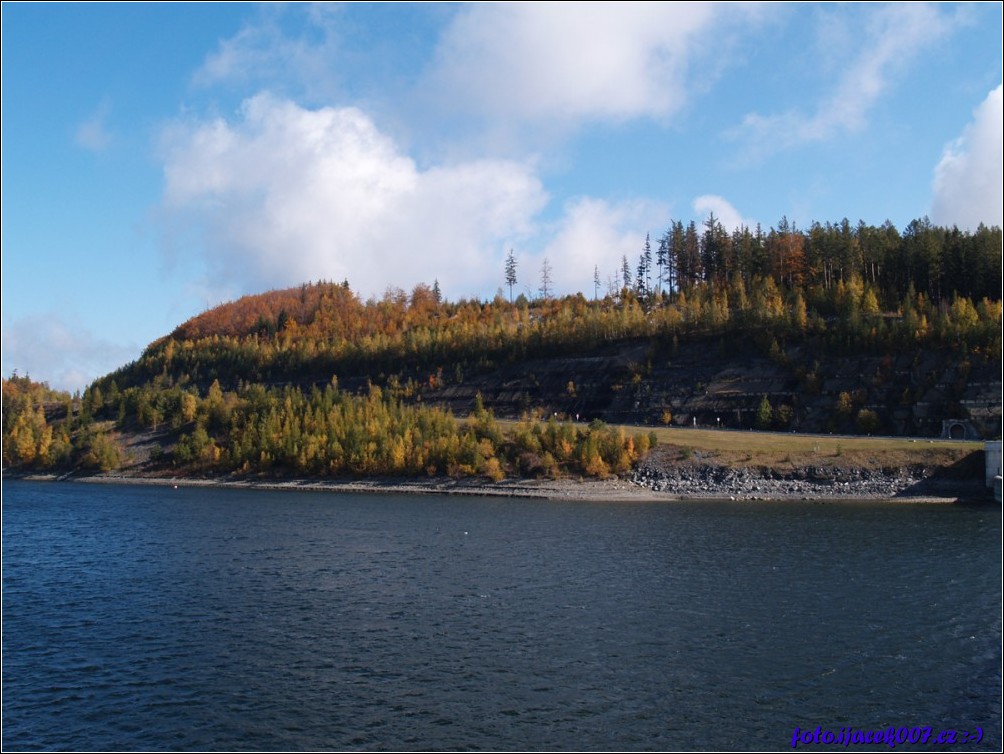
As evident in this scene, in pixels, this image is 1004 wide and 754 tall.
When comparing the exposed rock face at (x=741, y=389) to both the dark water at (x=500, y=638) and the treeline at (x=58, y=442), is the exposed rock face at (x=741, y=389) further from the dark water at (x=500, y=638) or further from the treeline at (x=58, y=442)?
the treeline at (x=58, y=442)

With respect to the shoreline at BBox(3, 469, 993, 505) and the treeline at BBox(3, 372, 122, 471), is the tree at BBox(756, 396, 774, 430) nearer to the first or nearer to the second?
the shoreline at BBox(3, 469, 993, 505)

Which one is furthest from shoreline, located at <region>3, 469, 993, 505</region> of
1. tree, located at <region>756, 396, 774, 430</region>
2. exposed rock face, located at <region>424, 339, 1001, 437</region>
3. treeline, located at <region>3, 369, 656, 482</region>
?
tree, located at <region>756, 396, 774, 430</region>

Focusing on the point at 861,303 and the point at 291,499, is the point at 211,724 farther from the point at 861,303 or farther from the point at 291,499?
the point at 861,303

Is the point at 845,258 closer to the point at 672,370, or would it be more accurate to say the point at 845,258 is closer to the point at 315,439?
the point at 672,370

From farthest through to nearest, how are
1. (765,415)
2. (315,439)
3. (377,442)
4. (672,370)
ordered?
(672,370), (315,439), (377,442), (765,415)

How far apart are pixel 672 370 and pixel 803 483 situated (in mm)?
42400

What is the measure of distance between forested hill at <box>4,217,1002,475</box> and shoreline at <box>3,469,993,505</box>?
10.4 ft

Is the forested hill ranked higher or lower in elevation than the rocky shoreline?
higher

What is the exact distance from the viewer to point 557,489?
81.7m

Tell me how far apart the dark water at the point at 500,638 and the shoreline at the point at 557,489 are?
17313 millimetres

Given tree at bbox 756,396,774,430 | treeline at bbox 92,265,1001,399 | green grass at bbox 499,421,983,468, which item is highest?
treeline at bbox 92,265,1001,399

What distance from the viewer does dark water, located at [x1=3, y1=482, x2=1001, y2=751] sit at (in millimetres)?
20406

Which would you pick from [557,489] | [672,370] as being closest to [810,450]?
[557,489]

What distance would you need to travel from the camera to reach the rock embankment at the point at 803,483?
69000 mm
